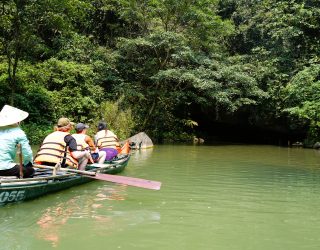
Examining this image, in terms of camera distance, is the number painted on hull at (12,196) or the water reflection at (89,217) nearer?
the water reflection at (89,217)

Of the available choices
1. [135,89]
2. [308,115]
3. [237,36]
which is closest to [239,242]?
[308,115]

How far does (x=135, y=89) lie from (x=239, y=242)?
15.2 m

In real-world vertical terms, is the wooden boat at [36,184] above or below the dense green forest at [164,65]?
below

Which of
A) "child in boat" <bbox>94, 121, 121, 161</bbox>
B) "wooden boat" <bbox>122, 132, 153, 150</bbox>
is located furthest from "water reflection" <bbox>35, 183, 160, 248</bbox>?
"wooden boat" <bbox>122, 132, 153, 150</bbox>

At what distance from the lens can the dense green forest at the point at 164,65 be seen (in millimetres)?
17625

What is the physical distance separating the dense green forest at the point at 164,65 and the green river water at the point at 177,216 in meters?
9.03

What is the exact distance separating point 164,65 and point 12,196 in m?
14.5

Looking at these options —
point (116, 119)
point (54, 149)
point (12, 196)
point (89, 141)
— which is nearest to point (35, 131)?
point (116, 119)

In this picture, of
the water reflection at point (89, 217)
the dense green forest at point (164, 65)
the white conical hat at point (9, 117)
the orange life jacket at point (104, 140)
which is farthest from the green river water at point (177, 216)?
the dense green forest at point (164, 65)

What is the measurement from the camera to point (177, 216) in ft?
19.5

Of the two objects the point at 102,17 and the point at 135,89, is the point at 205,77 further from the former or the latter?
the point at 102,17

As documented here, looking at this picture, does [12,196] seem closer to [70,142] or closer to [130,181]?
[70,142]

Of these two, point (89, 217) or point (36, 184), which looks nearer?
point (89, 217)

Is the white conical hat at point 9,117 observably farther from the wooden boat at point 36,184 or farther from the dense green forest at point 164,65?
the dense green forest at point 164,65
